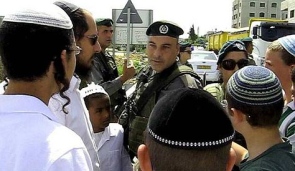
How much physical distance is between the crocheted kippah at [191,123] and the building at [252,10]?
94.2 m

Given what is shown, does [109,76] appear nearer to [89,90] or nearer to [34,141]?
[89,90]

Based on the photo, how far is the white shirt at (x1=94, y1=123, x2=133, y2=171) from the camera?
355 centimetres

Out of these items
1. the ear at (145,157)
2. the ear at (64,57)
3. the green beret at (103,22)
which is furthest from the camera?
the green beret at (103,22)

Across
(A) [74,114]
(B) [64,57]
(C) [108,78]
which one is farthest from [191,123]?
(C) [108,78]

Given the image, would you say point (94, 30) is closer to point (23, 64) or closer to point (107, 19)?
point (23, 64)

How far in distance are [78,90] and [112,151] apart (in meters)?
0.97

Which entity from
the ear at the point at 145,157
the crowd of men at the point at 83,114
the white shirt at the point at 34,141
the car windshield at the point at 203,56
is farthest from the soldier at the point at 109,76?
the car windshield at the point at 203,56

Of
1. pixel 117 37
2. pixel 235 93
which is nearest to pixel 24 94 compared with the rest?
pixel 235 93

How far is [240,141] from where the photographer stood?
11.4 feet

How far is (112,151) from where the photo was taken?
3584 mm

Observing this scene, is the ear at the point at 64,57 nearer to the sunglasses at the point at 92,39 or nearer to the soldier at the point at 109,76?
the sunglasses at the point at 92,39

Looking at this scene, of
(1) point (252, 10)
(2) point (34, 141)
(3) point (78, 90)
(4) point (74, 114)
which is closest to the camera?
(2) point (34, 141)

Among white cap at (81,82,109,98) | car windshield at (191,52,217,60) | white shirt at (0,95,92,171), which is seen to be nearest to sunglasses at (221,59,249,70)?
white cap at (81,82,109,98)

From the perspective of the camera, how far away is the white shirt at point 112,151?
3549mm
